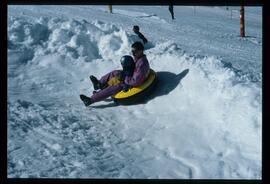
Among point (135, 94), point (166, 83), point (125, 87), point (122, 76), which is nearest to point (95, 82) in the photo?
point (122, 76)

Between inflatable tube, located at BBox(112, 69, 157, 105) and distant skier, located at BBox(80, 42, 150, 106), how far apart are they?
6 centimetres

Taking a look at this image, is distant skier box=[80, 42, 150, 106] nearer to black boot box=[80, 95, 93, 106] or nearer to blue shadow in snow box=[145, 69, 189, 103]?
black boot box=[80, 95, 93, 106]

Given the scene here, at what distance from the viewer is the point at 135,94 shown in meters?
6.48

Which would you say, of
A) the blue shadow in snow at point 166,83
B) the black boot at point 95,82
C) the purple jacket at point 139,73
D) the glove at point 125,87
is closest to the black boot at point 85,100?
the black boot at point 95,82

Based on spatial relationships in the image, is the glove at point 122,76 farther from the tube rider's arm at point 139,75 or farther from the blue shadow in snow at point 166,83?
the blue shadow in snow at point 166,83

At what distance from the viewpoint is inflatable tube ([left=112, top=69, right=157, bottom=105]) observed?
6.49 m

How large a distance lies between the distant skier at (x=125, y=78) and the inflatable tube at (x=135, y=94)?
6 cm

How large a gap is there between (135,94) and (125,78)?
35 cm

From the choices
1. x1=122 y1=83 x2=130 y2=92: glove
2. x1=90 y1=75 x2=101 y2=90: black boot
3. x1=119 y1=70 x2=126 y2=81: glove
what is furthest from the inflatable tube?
x1=90 y1=75 x2=101 y2=90: black boot

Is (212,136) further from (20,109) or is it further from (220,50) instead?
(220,50)

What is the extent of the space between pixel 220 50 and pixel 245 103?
3369mm

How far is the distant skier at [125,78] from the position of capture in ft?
21.4
